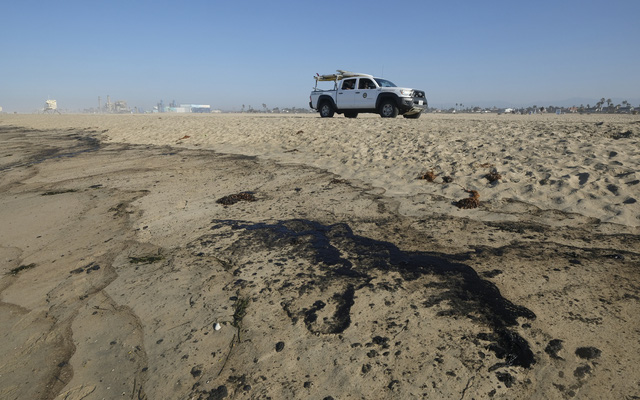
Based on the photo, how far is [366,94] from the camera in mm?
15422

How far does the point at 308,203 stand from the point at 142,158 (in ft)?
19.8

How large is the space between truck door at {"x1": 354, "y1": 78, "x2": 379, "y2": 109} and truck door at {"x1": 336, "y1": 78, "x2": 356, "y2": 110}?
23 centimetres

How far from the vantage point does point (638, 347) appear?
2184 millimetres

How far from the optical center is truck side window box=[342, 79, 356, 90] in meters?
16.0

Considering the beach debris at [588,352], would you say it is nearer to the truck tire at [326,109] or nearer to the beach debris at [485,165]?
the beach debris at [485,165]

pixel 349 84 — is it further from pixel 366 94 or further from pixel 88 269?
pixel 88 269

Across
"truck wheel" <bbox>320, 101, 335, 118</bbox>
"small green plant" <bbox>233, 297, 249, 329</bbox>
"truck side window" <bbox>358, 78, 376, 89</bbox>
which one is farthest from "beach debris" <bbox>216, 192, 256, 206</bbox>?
"truck wheel" <bbox>320, 101, 335, 118</bbox>

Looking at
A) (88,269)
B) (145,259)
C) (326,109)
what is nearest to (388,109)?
(326,109)

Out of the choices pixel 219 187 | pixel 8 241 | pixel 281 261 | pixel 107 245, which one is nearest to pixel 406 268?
pixel 281 261

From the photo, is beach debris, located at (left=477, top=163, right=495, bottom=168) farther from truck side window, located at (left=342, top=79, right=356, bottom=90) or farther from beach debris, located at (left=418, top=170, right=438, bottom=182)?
truck side window, located at (left=342, top=79, right=356, bottom=90)

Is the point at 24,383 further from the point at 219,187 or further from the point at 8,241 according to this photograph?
the point at 219,187

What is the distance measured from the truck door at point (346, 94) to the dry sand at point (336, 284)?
10.1m

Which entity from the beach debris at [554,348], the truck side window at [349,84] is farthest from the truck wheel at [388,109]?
the beach debris at [554,348]

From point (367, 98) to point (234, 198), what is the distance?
11.4 meters
